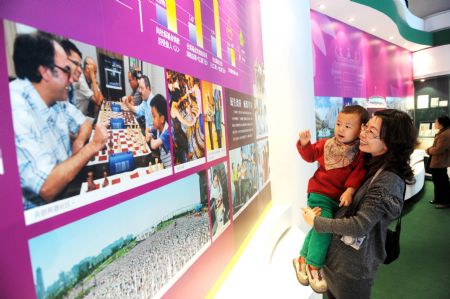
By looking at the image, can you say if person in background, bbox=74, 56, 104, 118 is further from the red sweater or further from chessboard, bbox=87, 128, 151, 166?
the red sweater

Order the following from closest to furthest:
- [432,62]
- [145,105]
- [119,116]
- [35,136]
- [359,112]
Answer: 1. [35,136]
2. [119,116]
3. [145,105]
4. [359,112]
5. [432,62]

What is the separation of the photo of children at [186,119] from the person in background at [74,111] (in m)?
0.55

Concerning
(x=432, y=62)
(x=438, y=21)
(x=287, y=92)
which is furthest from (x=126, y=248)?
(x=438, y=21)

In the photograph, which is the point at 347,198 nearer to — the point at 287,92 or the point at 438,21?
the point at 287,92

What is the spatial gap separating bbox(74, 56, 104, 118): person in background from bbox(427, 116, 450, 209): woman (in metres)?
6.80

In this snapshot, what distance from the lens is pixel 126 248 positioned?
1.01 meters

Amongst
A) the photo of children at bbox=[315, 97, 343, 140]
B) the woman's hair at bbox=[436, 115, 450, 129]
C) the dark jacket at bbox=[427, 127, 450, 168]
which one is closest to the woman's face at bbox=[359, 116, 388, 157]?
the photo of children at bbox=[315, 97, 343, 140]

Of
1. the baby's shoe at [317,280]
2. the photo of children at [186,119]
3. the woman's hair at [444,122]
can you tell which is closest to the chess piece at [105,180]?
the photo of children at [186,119]

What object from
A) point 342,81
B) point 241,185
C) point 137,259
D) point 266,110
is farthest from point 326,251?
point 342,81

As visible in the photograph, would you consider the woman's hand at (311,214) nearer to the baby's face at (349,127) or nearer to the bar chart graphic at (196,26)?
the baby's face at (349,127)

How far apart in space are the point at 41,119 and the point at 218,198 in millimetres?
1369

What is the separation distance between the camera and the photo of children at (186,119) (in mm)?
1379

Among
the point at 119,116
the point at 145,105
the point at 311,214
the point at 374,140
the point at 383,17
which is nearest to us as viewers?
the point at 119,116

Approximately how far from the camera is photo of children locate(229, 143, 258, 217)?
2.32 meters
